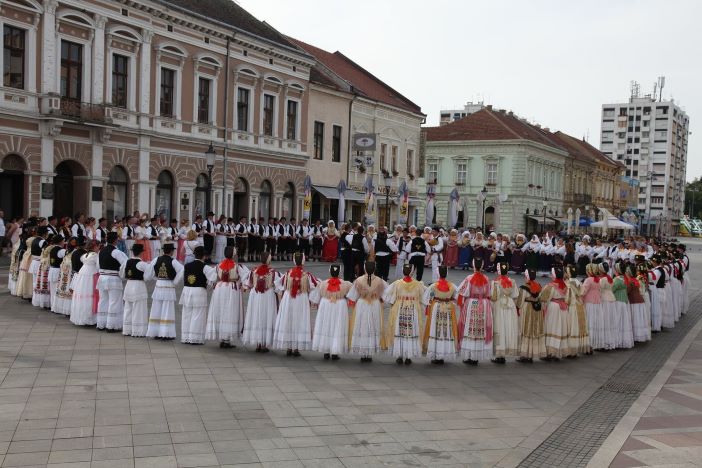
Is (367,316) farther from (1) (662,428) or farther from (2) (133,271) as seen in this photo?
(1) (662,428)

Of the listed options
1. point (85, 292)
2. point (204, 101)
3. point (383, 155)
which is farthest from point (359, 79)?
point (85, 292)

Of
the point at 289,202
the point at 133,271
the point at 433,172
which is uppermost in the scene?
the point at 433,172

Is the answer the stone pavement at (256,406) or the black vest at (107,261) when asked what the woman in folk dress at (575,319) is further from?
the black vest at (107,261)

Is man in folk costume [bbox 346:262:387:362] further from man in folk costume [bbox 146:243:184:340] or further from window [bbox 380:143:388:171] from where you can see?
window [bbox 380:143:388:171]

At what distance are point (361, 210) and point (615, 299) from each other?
2864cm

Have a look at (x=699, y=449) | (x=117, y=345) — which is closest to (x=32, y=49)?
(x=117, y=345)

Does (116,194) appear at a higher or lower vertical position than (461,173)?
lower

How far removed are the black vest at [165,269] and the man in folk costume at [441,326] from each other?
4.14 m

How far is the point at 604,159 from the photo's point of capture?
284 feet

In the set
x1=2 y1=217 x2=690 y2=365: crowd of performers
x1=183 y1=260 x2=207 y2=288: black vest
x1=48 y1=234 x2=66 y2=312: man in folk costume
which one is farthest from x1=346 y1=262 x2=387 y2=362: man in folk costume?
x1=48 y1=234 x2=66 y2=312: man in folk costume

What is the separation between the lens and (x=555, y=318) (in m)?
11.6

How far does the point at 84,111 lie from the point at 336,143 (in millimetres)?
16976

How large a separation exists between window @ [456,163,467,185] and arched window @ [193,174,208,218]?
111 feet

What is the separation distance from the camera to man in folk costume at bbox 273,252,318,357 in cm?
1084
